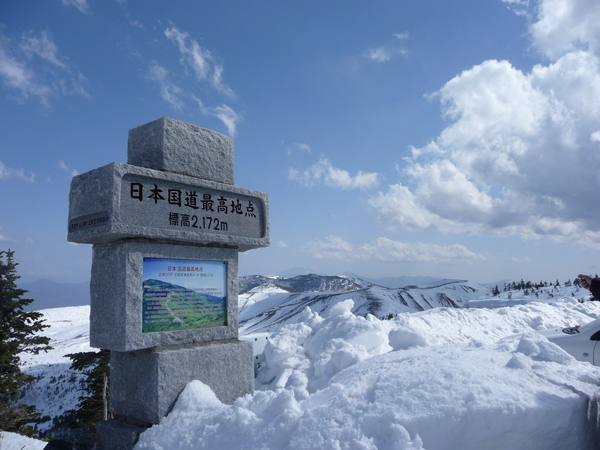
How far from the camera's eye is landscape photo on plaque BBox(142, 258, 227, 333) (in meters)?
4.58

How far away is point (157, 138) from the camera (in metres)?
4.95

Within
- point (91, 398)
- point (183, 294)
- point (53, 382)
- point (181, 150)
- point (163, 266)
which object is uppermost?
point (181, 150)

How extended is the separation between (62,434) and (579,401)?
18.5 ft

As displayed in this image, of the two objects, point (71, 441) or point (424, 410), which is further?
point (71, 441)

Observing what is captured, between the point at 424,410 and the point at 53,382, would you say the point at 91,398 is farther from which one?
the point at 53,382

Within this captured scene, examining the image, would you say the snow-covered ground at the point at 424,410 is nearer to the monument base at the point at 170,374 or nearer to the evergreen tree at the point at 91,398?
the monument base at the point at 170,374

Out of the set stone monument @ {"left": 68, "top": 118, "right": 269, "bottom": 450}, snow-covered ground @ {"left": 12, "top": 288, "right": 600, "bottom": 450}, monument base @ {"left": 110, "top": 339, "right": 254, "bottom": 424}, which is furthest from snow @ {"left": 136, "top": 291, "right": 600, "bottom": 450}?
stone monument @ {"left": 68, "top": 118, "right": 269, "bottom": 450}

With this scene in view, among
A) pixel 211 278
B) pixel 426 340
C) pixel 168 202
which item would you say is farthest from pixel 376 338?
pixel 168 202

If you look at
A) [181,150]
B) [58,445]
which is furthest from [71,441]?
[181,150]

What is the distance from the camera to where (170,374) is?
4520 millimetres

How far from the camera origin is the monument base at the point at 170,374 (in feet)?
14.6

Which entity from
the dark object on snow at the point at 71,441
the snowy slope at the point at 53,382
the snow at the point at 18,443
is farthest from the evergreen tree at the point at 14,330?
the dark object on snow at the point at 71,441

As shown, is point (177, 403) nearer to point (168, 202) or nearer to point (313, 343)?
point (168, 202)

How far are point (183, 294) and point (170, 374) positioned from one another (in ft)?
2.98
